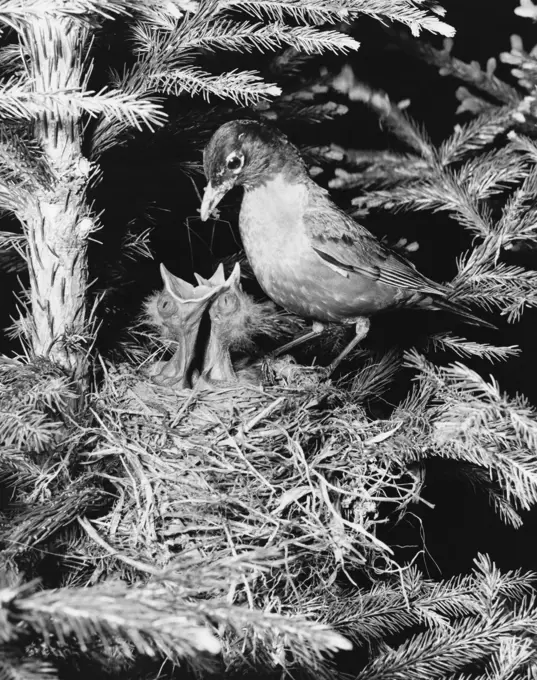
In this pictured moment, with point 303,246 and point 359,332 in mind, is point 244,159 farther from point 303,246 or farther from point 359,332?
point 359,332

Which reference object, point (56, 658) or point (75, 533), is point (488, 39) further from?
point (56, 658)

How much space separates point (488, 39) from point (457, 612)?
120 inches

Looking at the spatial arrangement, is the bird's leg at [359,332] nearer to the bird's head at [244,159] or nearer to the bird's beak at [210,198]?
the bird's head at [244,159]

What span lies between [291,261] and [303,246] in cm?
7

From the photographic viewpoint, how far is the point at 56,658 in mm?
1876

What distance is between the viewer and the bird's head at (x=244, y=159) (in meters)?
2.63

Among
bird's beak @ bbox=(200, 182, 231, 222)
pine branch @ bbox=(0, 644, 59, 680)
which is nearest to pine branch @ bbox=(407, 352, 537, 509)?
bird's beak @ bbox=(200, 182, 231, 222)

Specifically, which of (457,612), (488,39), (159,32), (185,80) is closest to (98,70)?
(159,32)

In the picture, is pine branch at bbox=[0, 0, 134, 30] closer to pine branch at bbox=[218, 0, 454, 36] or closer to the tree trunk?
the tree trunk

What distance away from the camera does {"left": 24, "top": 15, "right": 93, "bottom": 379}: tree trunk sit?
2119 millimetres

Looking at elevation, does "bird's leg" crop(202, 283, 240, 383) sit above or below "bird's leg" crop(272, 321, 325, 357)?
above

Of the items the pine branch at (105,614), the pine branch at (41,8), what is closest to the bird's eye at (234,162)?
the pine branch at (41,8)

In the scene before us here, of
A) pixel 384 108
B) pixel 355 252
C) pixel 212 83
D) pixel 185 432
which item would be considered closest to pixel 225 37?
pixel 212 83

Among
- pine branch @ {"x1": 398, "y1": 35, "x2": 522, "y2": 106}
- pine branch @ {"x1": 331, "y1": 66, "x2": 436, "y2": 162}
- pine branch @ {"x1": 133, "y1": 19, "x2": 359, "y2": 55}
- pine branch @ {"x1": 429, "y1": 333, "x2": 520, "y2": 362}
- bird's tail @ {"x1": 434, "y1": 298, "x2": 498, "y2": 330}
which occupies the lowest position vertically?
pine branch @ {"x1": 429, "y1": 333, "x2": 520, "y2": 362}
